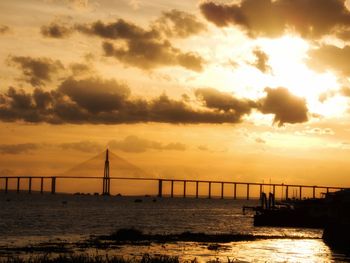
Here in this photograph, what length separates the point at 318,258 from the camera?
5872 cm

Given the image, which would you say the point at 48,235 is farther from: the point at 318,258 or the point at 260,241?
the point at 318,258

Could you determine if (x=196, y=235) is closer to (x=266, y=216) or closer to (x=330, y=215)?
(x=330, y=215)

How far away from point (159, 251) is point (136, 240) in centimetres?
1097

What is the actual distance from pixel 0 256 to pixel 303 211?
6238cm

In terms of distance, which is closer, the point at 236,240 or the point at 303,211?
the point at 236,240

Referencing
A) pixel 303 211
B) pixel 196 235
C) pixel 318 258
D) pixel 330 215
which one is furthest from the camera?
pixel 303 211

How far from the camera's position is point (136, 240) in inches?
2785

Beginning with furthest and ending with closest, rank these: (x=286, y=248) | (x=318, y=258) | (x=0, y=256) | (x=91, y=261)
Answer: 1. (x=286, y=248)
2. (x=318, y=258)
3. (x=0, y=256)
4. (x=91, y=261)

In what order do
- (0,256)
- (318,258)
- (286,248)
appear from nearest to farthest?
(0,256)
(318,258)
(286,248)

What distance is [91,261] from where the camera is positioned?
43.2 meters

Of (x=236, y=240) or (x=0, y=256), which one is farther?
(x=236, y=240)

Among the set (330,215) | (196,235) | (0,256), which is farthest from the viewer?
(196,235)

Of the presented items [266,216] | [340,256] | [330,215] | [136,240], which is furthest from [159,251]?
[266,216]

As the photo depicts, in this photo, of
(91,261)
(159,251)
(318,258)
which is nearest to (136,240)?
(159,251)
